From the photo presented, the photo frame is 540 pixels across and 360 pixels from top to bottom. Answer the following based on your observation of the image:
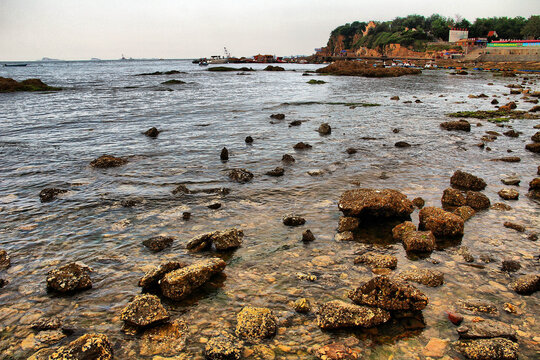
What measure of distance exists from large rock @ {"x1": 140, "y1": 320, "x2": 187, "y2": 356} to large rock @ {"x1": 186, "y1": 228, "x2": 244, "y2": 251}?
2.72m

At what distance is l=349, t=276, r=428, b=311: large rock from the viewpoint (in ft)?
21.1

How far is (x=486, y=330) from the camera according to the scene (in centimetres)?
573

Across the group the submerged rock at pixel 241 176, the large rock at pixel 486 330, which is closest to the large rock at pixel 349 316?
the large rock at pixel 486 330

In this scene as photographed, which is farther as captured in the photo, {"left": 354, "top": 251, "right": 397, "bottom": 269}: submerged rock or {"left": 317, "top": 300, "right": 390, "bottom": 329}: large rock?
{"left": 354, "top": 251, "right": 397, "bottom": 269}: submerged rock

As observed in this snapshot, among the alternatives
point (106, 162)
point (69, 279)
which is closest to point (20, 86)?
point (106, 162)

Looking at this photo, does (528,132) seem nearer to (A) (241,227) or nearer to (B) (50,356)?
(A) (241,227)

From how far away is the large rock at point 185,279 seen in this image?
22.9ft

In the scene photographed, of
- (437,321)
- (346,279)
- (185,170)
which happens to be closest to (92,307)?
(346,279)

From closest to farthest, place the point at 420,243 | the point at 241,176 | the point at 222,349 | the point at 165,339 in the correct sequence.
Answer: the point at 222,349, the point at 165,339, the point at 420,243, the point at 241,176

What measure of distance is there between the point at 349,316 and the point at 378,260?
8.05 ft

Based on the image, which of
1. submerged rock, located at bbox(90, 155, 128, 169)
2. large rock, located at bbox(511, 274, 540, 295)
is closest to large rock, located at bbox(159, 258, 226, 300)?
large rock, located at bbox(511, 274, 540, 295)

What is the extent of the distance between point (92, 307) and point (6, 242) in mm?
4809

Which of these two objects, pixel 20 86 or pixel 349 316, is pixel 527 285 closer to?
pixel 349 316

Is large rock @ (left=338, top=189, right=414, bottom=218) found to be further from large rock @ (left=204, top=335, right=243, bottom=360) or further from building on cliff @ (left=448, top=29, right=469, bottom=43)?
building on cliff @ (left=448, top=29, right=469, bottom=43)
